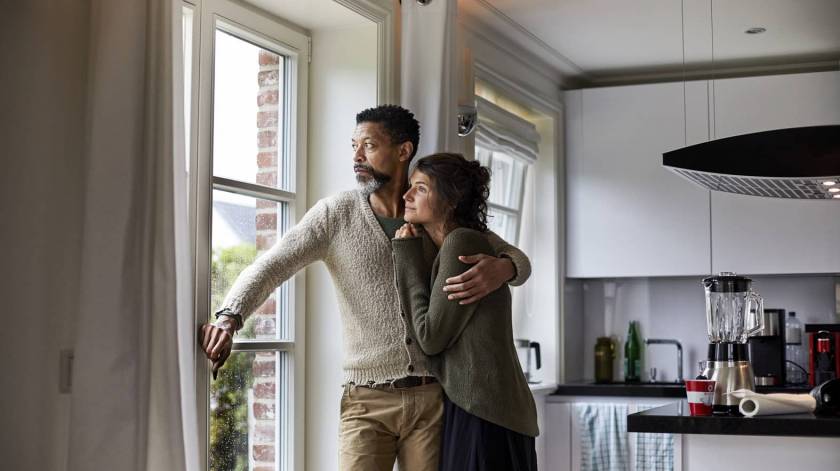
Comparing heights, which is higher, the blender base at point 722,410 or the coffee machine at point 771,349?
the coffee machine at point 771,349

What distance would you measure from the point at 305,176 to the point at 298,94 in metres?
0.27

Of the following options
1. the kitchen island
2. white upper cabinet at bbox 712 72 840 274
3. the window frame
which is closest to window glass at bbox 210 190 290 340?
the kitchen island

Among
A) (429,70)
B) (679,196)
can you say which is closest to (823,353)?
(679,196)

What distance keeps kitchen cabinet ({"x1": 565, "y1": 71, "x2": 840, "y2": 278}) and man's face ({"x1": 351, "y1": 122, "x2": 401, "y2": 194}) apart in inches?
106

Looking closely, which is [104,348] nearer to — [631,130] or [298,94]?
[298,94]

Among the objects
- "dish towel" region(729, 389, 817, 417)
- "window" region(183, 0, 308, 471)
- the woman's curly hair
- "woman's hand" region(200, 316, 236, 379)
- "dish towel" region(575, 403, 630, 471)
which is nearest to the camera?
"woman's hand" region(200, 316, 236, 379)

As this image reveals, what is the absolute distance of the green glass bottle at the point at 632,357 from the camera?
5.46 m

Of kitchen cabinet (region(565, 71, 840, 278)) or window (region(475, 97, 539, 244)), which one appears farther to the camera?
kitchen cabinet (region(565, 71, 840, 278))

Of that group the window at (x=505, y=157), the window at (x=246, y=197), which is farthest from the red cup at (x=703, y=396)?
the window at (x=505, y=157)

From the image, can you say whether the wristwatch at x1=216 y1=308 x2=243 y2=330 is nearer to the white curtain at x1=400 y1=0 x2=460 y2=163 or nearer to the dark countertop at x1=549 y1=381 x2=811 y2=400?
the white curtain at x1=400 y1=0 x2=460 y2=163

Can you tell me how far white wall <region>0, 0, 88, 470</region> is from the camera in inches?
→ 79.8

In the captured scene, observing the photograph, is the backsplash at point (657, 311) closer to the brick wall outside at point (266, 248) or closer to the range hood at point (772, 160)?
the range hood at point (772, 160)

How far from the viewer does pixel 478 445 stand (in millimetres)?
2615

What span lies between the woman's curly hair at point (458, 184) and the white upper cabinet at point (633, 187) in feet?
8.60
